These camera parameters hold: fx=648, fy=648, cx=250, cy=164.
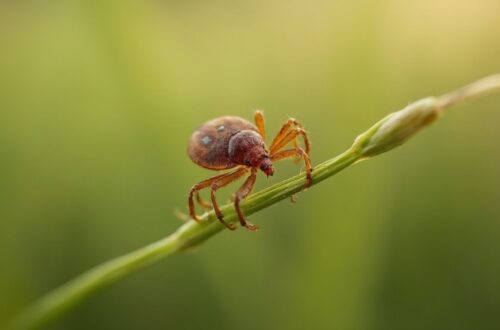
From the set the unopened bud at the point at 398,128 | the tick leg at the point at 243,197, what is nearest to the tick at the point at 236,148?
the tick leg at the point at 243,197

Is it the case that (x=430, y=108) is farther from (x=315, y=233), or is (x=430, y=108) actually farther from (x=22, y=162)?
→ (x=22, y=162)

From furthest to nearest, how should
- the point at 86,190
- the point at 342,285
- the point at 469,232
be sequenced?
the point at 86,190
the point at 469,232
the point at 342,285

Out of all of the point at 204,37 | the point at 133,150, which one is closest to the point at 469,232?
the point at 133,150

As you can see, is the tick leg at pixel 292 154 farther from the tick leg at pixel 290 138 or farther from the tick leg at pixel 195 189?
the tick leg at pixel 195 189

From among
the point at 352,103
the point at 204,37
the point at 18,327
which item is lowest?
the point at 18,327

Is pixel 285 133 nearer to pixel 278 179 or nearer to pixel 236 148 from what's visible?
pixel 236 148

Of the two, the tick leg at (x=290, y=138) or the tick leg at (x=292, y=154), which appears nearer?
the tick leg at (x=292, y=154)

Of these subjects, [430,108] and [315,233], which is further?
[315,233]

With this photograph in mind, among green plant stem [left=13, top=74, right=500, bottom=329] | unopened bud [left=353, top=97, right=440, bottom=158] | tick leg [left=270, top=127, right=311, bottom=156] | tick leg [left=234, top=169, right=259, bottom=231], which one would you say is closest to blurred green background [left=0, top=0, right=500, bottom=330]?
tick leg [left=270, top=127, right=311, bottom=156]
